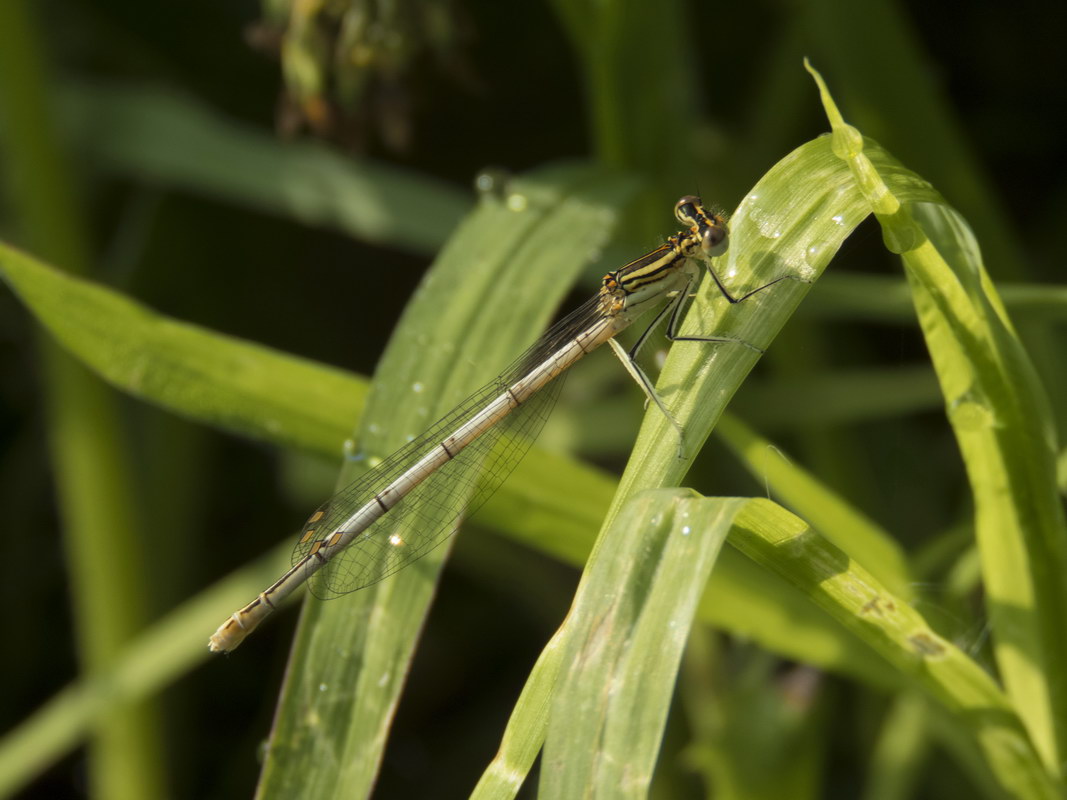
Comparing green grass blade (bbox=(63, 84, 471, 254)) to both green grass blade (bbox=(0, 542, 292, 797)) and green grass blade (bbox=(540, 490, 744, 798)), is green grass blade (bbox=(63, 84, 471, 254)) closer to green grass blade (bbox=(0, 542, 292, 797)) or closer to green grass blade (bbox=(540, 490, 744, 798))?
green grass blade (bbox=(0, 542, 292, 797))

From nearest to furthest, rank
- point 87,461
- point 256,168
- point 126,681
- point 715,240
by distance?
point 715,240 < point 126,681 < point 87,461 < point 256,168

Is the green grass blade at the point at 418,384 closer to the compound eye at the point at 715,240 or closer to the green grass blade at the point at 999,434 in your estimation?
the compound eye at the point at 715,240

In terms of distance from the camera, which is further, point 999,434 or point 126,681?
point 126,681

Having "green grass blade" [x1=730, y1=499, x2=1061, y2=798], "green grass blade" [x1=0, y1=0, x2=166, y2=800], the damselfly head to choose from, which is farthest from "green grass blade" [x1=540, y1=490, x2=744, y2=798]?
"green grass blade" [x1=0, y1=0, x2=166, y2=800]

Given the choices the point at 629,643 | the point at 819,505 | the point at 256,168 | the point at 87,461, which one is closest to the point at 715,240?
the point at 819,505

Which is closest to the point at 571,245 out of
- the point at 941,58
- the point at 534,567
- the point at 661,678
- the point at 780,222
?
the point at 780,222

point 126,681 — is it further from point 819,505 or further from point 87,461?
point 819,505

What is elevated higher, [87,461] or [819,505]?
[87,461]

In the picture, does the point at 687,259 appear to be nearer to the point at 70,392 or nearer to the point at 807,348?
the point at 807,348
